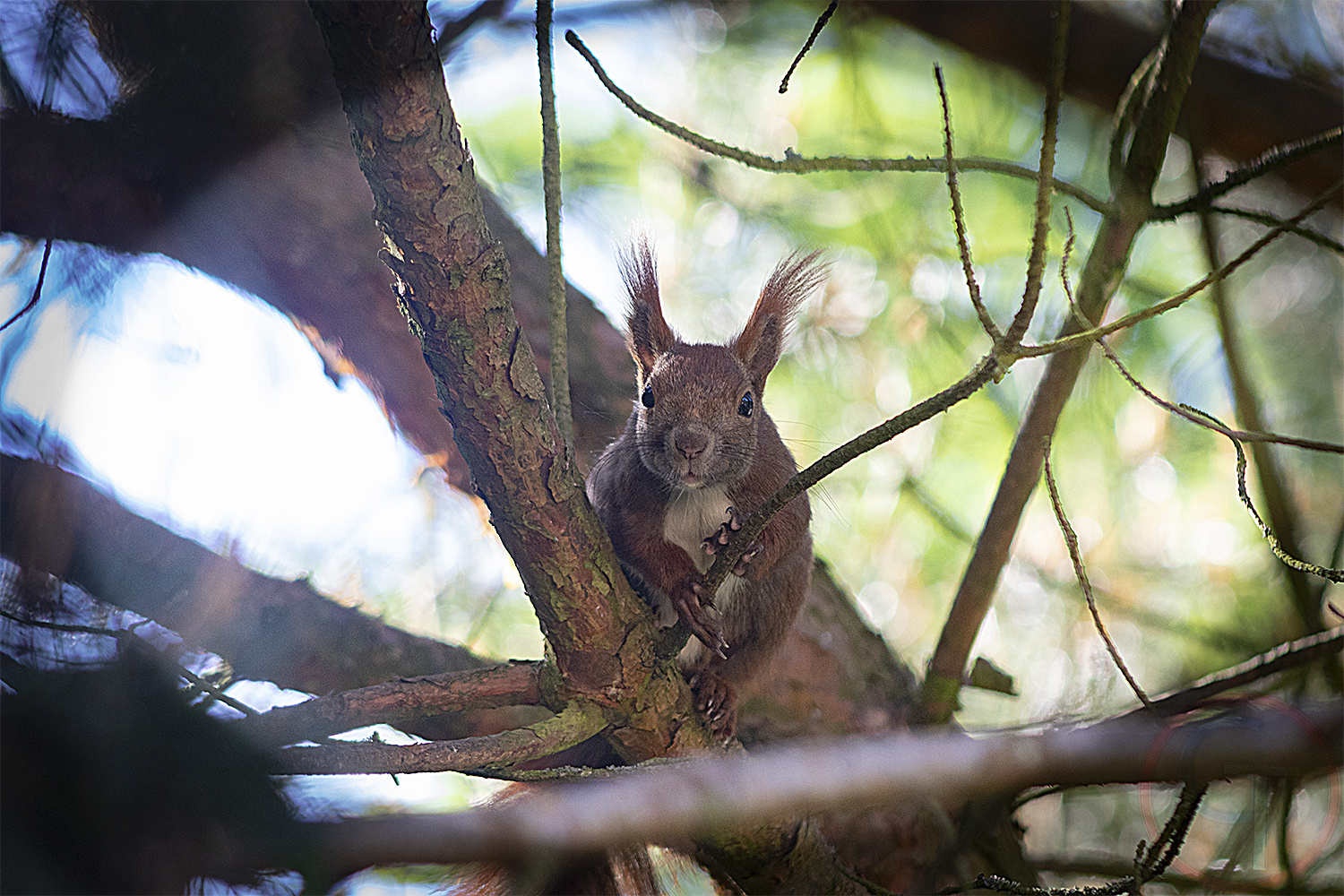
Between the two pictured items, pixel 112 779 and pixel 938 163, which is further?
pixel 938 163

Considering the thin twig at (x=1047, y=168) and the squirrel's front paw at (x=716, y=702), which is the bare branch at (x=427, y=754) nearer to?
the squirrel's front paw at (x=716, y=702)

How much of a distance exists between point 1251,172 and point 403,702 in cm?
178

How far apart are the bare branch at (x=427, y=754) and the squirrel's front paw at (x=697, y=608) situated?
0.31m

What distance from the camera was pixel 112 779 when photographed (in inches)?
25.5

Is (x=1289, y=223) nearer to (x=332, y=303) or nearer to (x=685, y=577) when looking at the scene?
(x=685, y=577)

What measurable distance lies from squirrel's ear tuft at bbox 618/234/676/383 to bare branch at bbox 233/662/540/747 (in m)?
0.93

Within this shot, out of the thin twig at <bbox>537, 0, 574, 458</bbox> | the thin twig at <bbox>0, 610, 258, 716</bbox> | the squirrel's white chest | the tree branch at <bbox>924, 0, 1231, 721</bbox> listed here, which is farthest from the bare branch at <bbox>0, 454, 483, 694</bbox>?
the tree branch at <bbox>924, 0, 1231, 721</bbox>

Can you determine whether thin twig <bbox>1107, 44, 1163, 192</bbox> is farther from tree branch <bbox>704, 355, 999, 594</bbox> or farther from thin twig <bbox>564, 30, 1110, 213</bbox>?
tree branch <bbox>704, 355, 999, 594</bbox>

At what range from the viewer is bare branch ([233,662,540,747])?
3.93ft

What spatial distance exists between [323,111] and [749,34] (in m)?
1.64

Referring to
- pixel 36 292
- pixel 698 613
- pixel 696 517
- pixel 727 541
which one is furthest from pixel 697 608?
pixel 36 292

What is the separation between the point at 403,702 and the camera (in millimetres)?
1431

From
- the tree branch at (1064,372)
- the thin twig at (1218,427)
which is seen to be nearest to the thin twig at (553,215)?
the thin twig at (1218,427)

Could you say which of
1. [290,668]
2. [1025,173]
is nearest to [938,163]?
[1025,173]
